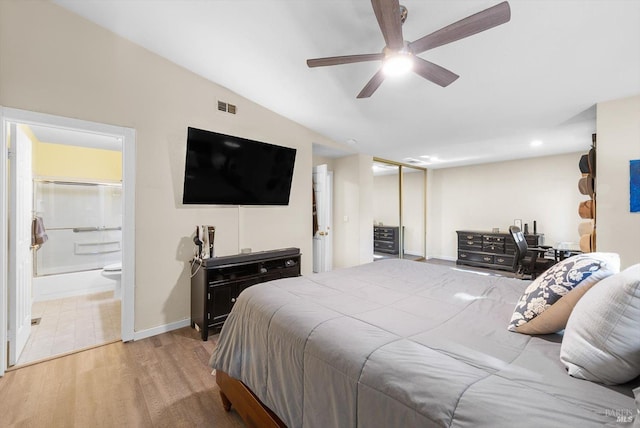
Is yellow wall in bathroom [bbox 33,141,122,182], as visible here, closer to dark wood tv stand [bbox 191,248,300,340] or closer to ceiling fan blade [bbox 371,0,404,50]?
dark wood tv stand [bbox 191,248,300,340]

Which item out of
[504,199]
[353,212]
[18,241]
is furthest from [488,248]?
[18,241]

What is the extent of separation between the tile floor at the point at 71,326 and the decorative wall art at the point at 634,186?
5.40 m

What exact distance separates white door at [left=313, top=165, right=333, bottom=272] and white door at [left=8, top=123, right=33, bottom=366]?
136 inches

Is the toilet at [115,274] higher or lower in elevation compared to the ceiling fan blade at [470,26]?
lower

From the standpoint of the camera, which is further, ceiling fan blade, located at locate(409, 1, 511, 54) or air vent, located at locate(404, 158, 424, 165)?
air vent, located at locate(404, 158, 424, 165)

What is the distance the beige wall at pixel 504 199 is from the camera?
5246 mm

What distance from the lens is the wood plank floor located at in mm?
1740

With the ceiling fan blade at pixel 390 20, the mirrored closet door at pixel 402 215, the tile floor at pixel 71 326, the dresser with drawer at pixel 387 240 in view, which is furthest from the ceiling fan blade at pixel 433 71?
the dresser with drawer at pixel 387 240

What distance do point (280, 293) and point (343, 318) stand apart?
0.53 metres

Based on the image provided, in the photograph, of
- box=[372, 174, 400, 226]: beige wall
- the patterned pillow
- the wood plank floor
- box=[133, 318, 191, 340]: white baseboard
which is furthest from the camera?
box=[372, 174, 400, 226]: beige wall

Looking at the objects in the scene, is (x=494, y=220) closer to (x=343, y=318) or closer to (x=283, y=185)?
(x=283, y=185)

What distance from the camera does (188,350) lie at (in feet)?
8.57

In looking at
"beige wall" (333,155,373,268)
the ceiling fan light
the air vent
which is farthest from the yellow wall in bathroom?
the air vent

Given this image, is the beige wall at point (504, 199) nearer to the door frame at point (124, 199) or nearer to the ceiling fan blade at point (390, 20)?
the ceiling fan blade at point (390, 20)
